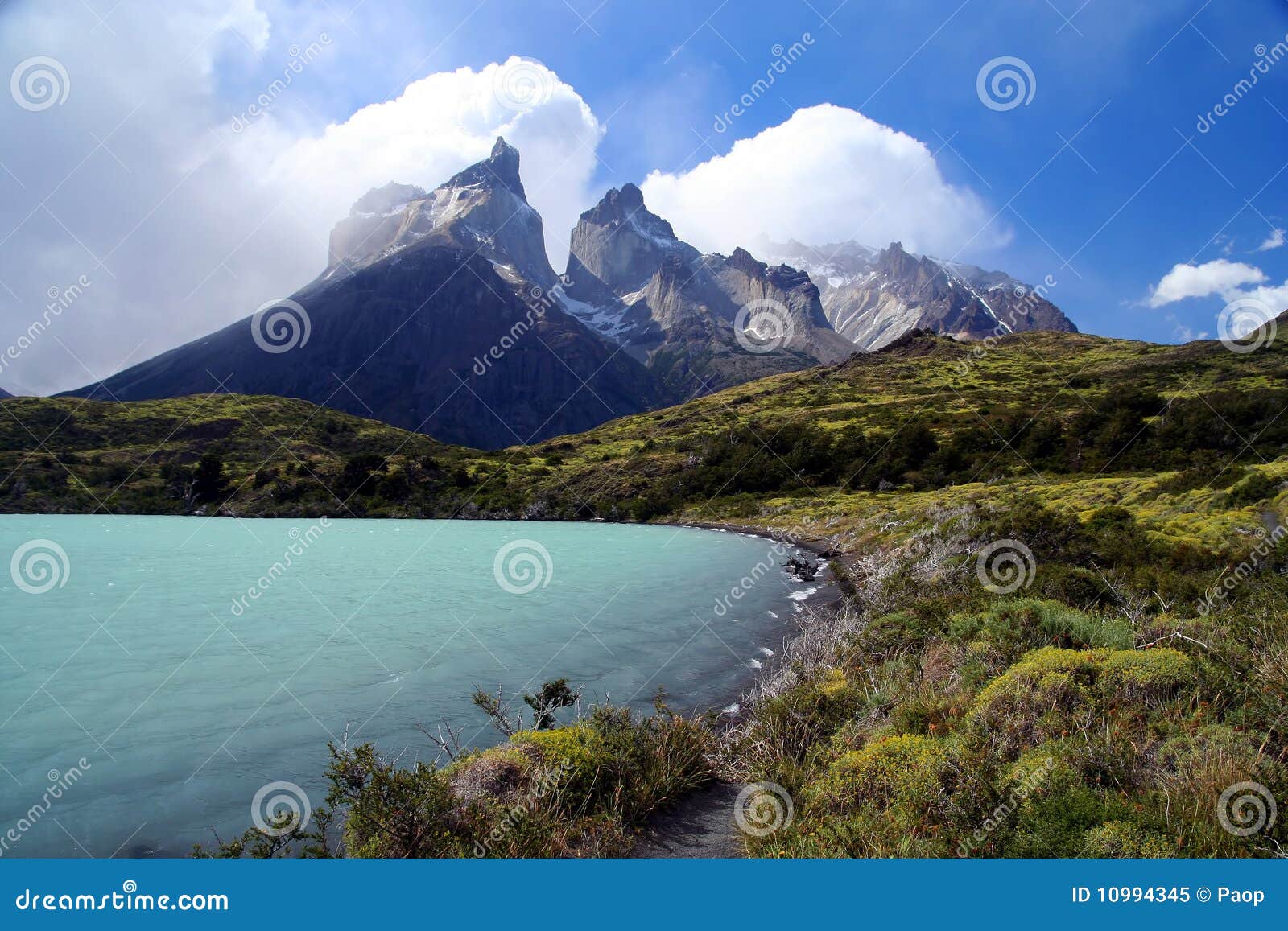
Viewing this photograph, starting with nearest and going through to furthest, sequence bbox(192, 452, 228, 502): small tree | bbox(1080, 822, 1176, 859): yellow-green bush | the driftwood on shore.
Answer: bbox(1080, 822, 1176, 859): yellow-green bush → the driftwood on shore → bbox(192, 452, 228, 502): small tree

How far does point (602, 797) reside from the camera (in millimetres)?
6664

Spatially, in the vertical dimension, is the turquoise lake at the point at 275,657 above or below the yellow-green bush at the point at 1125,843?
above

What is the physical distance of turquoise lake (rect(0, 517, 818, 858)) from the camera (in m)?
8.04

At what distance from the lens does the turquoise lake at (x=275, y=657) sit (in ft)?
26.4

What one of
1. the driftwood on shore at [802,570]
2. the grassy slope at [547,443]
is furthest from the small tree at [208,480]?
the driftwood on shore at [802,570]

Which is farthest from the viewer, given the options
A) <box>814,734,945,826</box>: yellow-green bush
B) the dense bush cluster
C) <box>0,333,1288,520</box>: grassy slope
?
<box>0,333,1288,520</box>: grassy slope

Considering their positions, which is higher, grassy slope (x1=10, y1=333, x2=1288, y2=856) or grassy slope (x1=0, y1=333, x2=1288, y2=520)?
grassy slope (x1=0, y1=333, x2=1288, y2=520)

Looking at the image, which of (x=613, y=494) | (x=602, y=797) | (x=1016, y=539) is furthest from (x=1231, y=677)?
(x=613, y=494)

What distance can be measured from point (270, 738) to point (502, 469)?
70.5 m

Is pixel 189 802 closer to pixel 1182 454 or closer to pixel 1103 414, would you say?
pixel 1182 454

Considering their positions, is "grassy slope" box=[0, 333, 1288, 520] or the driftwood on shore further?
"grassy slope" box=[0, 333, 1288, 520]

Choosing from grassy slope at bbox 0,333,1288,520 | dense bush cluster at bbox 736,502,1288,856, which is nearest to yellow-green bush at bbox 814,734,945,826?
dense bush cluster at bbox 736,502,1288,856

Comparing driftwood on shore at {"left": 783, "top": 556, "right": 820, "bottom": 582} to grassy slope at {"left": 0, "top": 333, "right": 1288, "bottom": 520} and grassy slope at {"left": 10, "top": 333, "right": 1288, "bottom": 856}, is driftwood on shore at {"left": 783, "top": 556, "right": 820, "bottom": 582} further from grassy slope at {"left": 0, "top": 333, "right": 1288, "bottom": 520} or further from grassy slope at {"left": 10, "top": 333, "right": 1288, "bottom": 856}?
grassy slope at {"left": 0, "top": 333, "right": 1288, "bottom": 520}

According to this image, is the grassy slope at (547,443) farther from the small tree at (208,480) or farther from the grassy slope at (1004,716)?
the grassy slope at (1004,716)
